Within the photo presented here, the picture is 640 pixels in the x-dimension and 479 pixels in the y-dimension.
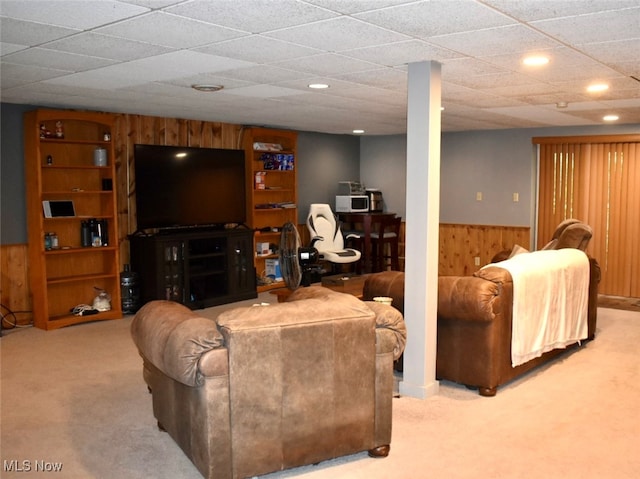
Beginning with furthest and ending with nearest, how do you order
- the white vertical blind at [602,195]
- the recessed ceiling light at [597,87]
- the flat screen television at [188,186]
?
the white vertical blind at [602,195]
the flat screen television at [188,186]
the recessed ceiling light at [597,87]

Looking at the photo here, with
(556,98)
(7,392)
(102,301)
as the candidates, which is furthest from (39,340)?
(556,98)

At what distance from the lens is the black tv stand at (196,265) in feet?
21.3

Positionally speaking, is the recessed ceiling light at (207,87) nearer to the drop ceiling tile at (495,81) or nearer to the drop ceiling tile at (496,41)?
the drop ceiling tile at (495,81)

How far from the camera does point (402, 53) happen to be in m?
3.64

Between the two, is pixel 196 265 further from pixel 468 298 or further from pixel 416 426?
pixel 416 426

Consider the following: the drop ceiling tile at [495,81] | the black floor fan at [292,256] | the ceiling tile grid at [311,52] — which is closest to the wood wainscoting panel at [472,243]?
the ceiling tile grid at [311,52]

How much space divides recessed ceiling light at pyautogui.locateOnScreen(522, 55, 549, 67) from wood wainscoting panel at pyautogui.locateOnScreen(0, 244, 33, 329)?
187 inches

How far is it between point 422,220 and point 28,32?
2.42 meters

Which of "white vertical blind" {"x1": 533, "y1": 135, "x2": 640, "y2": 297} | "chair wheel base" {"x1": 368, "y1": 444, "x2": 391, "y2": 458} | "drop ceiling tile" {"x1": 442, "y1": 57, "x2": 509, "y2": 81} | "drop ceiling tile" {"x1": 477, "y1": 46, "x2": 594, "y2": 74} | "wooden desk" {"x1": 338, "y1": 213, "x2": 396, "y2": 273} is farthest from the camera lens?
"wooden desk" {"x1": 338, "y1": 213, "x2": 396, "y2": 273}

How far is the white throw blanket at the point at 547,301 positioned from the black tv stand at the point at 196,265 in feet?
11.5

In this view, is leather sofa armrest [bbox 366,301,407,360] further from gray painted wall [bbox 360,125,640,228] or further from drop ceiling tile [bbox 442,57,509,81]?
gray painted wall [bbox 360,125,640,228]

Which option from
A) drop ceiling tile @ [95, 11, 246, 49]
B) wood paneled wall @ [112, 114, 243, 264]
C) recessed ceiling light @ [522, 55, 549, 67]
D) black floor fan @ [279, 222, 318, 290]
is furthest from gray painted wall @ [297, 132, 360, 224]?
drop ceiling tile @ [95, 11, 246, 49]

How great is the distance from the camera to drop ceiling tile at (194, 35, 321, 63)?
335 cm

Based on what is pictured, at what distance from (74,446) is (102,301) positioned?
3.23m
